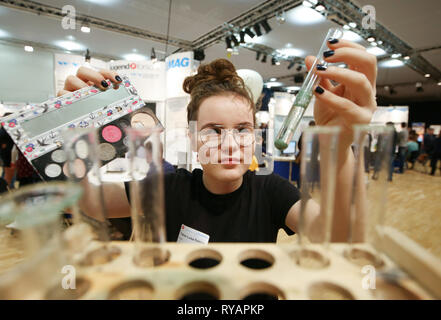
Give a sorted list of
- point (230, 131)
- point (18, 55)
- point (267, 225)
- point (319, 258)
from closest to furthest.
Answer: point (319, 258) → point (230, 131) → point (267, 225) → point (18, 55)

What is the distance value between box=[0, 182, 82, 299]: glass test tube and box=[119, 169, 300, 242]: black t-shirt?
19.1 inches

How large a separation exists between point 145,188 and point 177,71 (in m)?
2.93

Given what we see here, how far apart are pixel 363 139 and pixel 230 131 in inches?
15.4

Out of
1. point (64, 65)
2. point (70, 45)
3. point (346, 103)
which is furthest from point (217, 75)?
point (70, 45)

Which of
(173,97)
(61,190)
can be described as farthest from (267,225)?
(173,97)

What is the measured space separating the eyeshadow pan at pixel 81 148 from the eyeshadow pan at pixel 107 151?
0.92ft

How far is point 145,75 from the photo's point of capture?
117 inches

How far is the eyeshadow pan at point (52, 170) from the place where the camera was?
1.66ft

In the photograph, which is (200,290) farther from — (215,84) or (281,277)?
(215,84)

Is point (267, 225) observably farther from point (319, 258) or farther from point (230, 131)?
point (319, 258)

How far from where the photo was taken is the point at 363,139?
29cm

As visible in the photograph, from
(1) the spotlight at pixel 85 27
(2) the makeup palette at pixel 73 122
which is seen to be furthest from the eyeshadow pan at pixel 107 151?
(1) the spotlight at pixel 85 27

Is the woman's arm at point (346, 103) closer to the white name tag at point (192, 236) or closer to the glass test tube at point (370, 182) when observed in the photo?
the glass test tube at point (370, 182)

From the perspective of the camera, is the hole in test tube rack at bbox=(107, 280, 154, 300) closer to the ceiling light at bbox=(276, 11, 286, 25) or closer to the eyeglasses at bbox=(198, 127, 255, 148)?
the eyeglasses at bbox=(198, 127, 255, 148)
